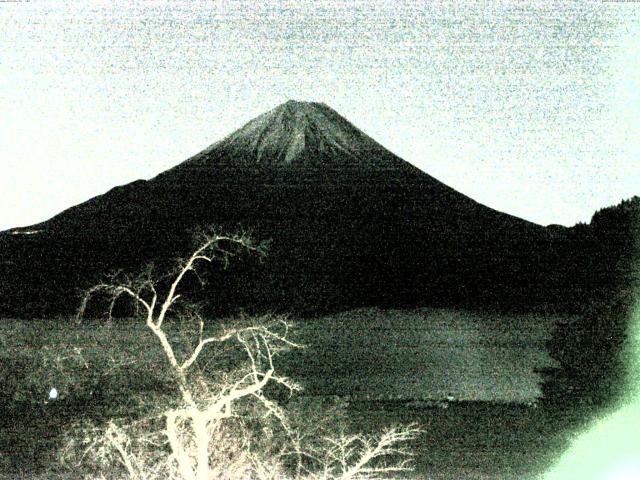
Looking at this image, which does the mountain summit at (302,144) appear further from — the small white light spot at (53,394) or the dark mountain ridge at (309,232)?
the small white light spot at (53,394)

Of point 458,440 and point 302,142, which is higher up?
point 302,142

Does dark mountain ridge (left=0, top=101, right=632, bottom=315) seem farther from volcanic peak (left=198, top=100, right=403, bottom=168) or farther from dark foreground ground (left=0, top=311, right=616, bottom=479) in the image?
dark foreground ground (left=0, top=311, right=616, bottom=479)

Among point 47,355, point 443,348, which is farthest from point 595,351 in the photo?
point 443,348

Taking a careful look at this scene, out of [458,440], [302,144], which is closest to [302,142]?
[302,144]

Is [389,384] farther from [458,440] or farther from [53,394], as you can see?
[53,394]

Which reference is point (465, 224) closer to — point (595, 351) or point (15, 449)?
point (595, 351)
